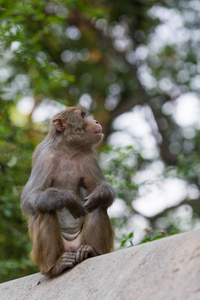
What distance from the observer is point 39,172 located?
6.06 meters

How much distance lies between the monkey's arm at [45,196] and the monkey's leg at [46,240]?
0.38ft

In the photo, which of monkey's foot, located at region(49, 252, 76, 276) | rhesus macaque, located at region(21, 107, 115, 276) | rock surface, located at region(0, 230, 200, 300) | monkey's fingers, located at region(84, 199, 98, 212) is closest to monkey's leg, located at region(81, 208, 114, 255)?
rhesus macaque, located at region(21, 107, 115, 276)

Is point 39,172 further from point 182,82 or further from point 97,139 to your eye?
point 182,82

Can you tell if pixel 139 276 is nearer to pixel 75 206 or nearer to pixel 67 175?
pixel 75 206

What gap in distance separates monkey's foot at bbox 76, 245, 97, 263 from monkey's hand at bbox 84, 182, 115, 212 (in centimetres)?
42

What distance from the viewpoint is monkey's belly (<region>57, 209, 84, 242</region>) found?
6217 mm

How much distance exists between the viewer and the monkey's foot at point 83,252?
5.75 meters

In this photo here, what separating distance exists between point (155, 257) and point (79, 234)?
1.81m

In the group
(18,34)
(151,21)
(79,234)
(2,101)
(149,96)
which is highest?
(18,34)

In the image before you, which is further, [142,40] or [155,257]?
[142,40]

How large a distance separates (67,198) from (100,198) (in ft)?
1.24

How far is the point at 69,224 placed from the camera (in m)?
6.31

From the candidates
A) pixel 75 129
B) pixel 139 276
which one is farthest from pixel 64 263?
pixel 75 129

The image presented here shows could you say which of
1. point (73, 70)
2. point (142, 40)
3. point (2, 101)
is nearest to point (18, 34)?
point (2, 101)
